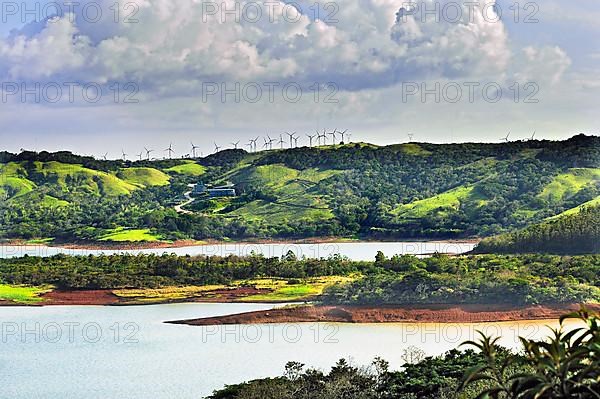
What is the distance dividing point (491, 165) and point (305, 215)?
9.66 meters

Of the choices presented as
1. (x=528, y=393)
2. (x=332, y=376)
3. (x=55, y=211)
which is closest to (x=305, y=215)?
(x=55, y=211)

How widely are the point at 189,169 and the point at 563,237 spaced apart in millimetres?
39000

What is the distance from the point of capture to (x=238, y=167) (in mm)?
54375

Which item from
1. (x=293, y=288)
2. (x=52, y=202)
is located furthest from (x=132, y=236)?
(x=293, y=288)

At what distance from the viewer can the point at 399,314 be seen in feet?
59.4

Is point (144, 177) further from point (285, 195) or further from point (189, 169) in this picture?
point (285, 195)

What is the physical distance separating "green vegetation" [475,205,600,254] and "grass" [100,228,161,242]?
14.6 meters

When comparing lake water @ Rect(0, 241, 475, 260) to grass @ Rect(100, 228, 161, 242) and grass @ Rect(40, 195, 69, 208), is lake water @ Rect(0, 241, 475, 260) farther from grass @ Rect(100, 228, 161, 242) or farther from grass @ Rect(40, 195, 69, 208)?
grass @ Rect(40, 195, 69, 208)

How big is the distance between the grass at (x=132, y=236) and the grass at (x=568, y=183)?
15245 millimetres

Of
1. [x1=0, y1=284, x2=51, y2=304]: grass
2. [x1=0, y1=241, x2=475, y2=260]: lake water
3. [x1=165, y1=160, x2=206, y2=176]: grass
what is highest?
[x1=165, y1=160, x2=206, y2=176]: grass

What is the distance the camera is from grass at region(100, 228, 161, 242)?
Answer: 3572 cm

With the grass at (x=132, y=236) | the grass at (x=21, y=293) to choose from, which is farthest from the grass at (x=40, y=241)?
the grass at (x=21, y=293)

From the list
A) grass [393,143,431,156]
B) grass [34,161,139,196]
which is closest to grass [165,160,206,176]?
grass [34,161,139,196]

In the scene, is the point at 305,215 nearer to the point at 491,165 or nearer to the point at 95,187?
the point at 491,165
